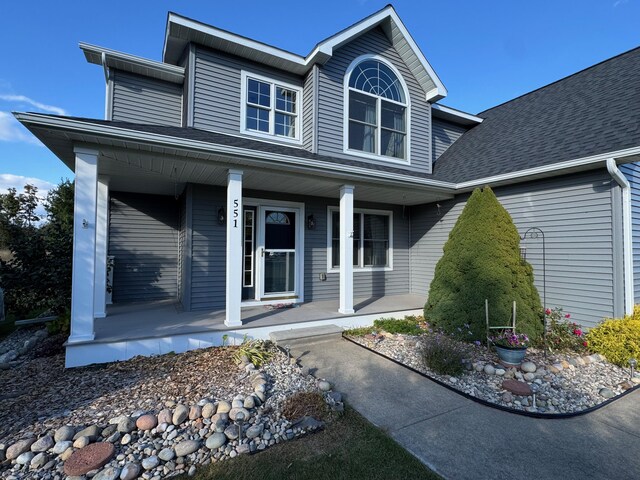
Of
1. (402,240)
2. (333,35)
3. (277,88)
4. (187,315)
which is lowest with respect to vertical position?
(187,315)

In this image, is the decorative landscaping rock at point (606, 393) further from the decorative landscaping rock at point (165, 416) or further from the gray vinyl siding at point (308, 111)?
the gray vinyl siding at point (308, 111)

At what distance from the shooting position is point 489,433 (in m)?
2.74

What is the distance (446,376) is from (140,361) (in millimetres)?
4006

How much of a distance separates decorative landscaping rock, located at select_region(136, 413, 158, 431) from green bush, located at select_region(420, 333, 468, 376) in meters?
3.16

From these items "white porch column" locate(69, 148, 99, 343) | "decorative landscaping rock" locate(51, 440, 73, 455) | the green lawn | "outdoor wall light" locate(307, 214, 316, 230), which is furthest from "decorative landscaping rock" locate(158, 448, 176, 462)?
"outdoor wall light" locate(307, 214, 316, 230)

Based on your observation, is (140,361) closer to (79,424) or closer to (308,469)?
(79,424)

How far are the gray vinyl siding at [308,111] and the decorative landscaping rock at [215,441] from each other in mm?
5692

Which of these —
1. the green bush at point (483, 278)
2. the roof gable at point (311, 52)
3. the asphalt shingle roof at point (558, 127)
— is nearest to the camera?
the green bush at point (483, 278)

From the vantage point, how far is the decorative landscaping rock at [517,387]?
3406 mm

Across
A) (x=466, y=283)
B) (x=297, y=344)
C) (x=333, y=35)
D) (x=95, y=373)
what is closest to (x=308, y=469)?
(x=297, y=344)

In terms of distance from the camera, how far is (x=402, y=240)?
8.88 m

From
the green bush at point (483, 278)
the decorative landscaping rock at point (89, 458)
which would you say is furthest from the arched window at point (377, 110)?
the decorative landscaping rock at point (89, 458)

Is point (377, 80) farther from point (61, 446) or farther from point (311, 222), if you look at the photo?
point (61, 446)

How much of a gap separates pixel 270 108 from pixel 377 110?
2.71 metres
